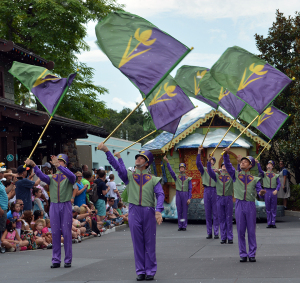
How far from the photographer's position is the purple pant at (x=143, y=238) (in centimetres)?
853

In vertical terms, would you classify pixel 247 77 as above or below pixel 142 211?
above

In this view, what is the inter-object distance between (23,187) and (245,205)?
18.9ft

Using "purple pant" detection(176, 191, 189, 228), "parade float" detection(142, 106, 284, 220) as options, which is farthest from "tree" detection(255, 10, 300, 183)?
"purple pant" detection(176, 191, 189, 228)

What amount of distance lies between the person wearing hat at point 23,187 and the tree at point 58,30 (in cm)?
1595

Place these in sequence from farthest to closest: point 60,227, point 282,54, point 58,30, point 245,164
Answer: point 58,30 → point 282,54 → point 245,164 → point 60,227

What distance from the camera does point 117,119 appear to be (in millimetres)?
82125

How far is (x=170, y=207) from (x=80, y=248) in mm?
9044

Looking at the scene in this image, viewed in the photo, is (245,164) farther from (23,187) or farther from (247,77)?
(23,187)

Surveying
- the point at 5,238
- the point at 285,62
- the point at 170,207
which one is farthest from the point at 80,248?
the point at 285,62

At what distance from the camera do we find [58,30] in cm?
2917

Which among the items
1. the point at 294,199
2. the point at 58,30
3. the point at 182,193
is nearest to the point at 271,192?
the point at 182,193

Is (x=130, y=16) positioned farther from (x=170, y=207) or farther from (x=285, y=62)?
(x=285, y=62)

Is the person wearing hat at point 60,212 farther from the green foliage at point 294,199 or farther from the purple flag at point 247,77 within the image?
the green foliage at point 294,199

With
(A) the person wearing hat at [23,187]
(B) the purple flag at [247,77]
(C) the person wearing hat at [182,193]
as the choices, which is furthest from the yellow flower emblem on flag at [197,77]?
(A) the person wearing hat at [23,187]
